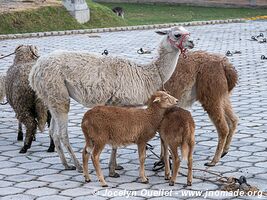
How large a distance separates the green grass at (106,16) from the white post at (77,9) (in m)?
0.19

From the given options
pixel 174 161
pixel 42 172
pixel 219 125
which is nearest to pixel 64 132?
pixel 42 172

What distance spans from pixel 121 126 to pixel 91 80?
2.41 ft

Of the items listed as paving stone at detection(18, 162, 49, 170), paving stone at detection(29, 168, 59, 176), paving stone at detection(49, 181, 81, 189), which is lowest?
paving stone at detection(18, 162, 49, 170)

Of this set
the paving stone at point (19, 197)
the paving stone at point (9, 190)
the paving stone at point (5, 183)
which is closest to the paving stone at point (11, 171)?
the paving stone at point (5, 183)

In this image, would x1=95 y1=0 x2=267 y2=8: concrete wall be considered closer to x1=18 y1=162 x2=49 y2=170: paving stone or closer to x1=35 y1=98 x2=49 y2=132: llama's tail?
x1=35 y1=98 x2=49 y2=132: llama's tail

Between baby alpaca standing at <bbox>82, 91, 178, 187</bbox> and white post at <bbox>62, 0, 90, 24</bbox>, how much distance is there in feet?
56.8

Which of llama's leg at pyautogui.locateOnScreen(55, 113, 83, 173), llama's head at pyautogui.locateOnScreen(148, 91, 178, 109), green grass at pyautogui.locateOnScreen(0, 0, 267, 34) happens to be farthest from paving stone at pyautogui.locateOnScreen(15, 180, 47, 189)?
green grass at pyautogui.locateOnScreen(0, 0, 267, 34)

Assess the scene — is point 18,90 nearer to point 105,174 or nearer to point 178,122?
point 105,174

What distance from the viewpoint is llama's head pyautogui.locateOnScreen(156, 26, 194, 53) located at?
7118 mm

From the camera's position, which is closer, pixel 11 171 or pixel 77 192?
pixel 77 192

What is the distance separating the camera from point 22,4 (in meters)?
23.7

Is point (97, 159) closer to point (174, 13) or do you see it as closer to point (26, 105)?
point (26, 105)

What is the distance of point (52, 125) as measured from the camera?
738 cm

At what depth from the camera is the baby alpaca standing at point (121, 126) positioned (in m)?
6.41
